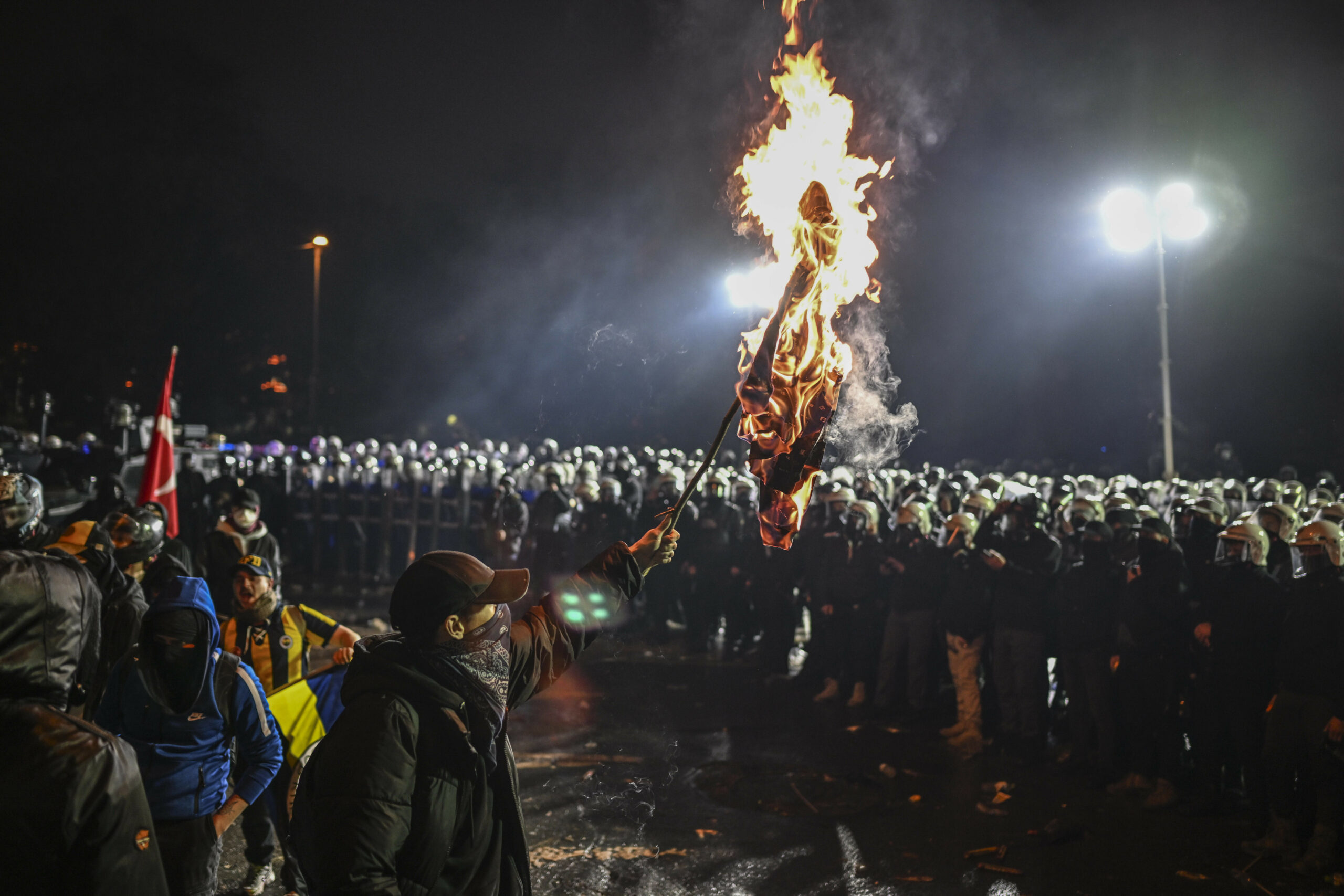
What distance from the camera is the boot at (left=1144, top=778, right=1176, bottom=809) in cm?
671

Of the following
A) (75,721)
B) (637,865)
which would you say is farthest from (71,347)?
(75,721)

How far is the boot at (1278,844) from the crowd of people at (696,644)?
18mm

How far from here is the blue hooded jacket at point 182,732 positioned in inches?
141

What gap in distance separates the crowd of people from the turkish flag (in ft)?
4.57

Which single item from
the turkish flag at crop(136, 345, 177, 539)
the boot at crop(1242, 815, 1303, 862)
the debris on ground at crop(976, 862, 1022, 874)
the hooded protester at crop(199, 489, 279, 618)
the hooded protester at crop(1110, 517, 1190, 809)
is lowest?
the debris on ground at crop(976, 862, 1022, 874)

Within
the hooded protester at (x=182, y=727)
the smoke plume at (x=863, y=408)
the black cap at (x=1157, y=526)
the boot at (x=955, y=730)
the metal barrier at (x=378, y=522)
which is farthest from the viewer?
the metal barrier at (x=378, y=522)

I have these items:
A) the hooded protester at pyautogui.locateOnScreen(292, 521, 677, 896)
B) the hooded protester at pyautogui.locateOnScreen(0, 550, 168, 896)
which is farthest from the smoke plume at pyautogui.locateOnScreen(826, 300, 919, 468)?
the hooded protester at pyautogui.locateOnScreen(0, 550, 168, 896)

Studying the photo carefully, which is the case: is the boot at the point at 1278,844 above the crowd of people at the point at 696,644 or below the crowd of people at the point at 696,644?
below

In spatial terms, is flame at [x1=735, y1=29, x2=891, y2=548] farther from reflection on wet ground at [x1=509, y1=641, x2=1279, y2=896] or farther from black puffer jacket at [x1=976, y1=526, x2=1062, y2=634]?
black puffer jacket at [x1=976, y1=526, x2=1062, y2=634]

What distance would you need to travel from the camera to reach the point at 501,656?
8.80 ft

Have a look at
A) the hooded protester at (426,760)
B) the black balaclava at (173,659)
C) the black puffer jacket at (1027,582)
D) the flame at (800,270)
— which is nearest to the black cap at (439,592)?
the hooded protester at (426,760)

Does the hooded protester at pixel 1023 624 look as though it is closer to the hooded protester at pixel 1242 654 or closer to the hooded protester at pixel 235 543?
the hooded protester at pixel 1242 654

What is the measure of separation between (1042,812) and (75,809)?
6554 millimetres

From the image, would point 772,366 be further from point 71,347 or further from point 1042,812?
point 71,347
